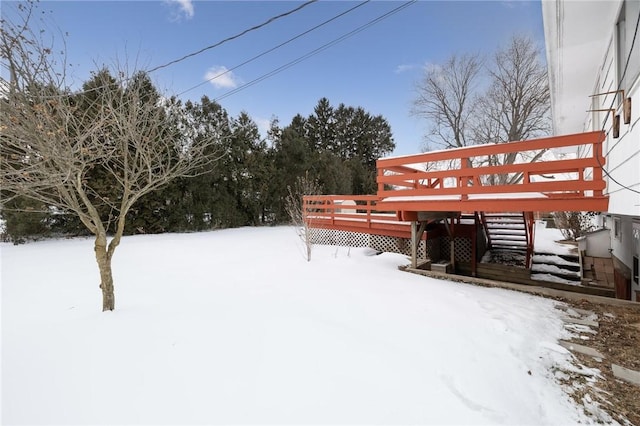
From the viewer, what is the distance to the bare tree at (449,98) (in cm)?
1488

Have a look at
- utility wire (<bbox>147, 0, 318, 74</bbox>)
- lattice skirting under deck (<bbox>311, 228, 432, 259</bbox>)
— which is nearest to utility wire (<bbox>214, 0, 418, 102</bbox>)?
utility wire (<bbox>147, 0, 318, 74</bbox>)

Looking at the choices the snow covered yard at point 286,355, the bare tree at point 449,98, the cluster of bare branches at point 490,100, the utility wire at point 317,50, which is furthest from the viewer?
the bare tree at point 449,98

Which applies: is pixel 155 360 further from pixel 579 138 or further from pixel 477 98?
pixel 477 98

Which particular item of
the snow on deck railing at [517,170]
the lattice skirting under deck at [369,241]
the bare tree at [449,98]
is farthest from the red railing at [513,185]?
the bare tree at [449,98]

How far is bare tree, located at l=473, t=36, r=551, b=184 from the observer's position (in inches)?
512

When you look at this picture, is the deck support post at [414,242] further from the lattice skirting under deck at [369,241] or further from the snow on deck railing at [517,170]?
the lattice skirting under deck at [369,241]

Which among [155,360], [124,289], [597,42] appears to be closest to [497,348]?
[155,360]

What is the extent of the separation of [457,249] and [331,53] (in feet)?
32.3

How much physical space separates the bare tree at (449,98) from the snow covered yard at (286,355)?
14054mm

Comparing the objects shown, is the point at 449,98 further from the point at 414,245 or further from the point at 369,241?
the point at 414,245

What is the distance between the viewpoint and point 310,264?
557cm

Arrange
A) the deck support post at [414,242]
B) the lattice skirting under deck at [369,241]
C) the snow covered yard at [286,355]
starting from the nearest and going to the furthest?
the snow covered yard at [286,355], the deck support post at [414,242], the lattice skirting under deck at [369,241]

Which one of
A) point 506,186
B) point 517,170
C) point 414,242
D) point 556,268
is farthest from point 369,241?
point 556,268

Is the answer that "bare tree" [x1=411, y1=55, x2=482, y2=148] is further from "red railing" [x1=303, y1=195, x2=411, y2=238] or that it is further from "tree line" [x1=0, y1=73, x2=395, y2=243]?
"red railing" [x1=303, y1=195, x2=411, y2=238]
